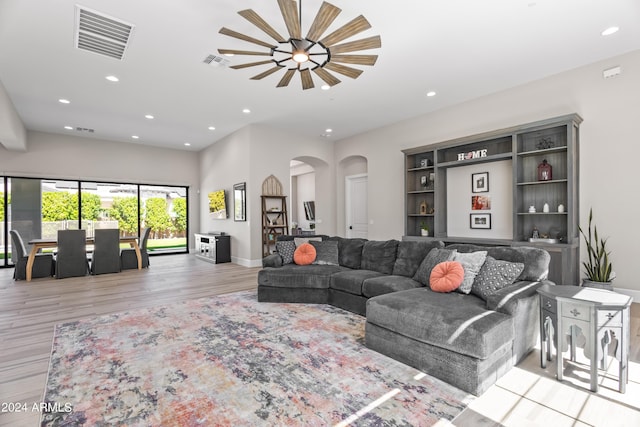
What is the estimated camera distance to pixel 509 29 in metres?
3.52

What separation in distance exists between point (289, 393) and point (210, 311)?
2.17 meters

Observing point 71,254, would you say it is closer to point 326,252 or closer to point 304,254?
point 304,254

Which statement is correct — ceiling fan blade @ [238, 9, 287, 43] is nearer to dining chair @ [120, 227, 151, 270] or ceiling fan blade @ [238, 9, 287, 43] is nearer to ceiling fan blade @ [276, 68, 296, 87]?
ceiling fan blade @ [276, 68, 296, 87]

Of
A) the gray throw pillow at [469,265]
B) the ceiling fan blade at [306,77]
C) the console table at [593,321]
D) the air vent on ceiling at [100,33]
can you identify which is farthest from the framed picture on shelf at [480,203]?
the air vent on ceiling at [100,33]

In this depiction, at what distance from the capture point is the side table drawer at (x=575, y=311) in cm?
214

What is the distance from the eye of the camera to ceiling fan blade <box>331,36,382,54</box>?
9.55 ft

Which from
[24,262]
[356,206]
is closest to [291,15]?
[356,206]

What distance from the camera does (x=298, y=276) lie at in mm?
4160

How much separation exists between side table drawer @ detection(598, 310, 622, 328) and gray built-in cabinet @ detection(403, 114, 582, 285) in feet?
7.83

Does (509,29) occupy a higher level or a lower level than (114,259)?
higher

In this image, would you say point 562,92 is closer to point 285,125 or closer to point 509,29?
point 509,29

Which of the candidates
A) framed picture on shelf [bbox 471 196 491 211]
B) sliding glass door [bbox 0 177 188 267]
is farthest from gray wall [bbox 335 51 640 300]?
sliding glass door [bbox 0 177 188 267]

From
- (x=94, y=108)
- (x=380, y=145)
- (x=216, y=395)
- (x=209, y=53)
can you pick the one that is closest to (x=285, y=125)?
Answer: (x=380, y=145)

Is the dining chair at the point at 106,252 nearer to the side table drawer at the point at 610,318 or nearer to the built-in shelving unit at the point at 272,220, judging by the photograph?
the built-in shelving unit at the point at 272,220
